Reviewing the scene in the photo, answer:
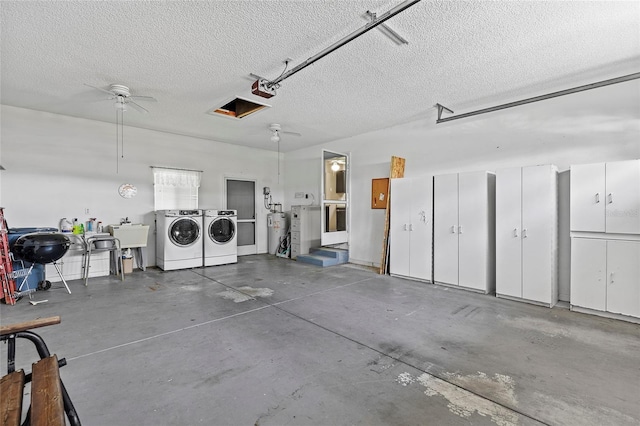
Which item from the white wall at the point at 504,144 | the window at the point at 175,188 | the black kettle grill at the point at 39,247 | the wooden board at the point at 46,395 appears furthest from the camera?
the window at the point at 175,188

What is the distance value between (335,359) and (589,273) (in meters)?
3.28

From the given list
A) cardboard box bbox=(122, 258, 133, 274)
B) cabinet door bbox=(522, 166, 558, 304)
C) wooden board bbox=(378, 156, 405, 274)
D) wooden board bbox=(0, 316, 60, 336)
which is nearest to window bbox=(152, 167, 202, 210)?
cardboard box bbox=(122, 258, 133, 274)

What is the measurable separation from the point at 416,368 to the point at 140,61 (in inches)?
164

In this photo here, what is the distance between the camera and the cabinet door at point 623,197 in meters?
3.13

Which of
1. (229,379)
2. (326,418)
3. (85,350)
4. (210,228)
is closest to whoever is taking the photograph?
(326,418)

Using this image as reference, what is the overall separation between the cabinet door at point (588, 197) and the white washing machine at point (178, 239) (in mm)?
6127

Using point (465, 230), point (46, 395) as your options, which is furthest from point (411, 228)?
point (46, 395)

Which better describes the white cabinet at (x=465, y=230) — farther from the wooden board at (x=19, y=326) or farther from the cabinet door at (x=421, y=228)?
the wooden board at (x=19, y=326)

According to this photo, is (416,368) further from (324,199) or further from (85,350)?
(324,199)

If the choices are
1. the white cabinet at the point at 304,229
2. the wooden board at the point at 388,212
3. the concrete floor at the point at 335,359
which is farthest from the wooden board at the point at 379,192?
the concrete floor at the point at 335,359

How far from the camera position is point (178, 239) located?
18.7 feet

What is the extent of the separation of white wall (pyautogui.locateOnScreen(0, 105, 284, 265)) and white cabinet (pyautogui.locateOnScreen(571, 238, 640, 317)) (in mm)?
6781

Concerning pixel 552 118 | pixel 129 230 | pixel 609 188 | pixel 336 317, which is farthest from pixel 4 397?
pixel 552 118

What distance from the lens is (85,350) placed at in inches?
98.3
